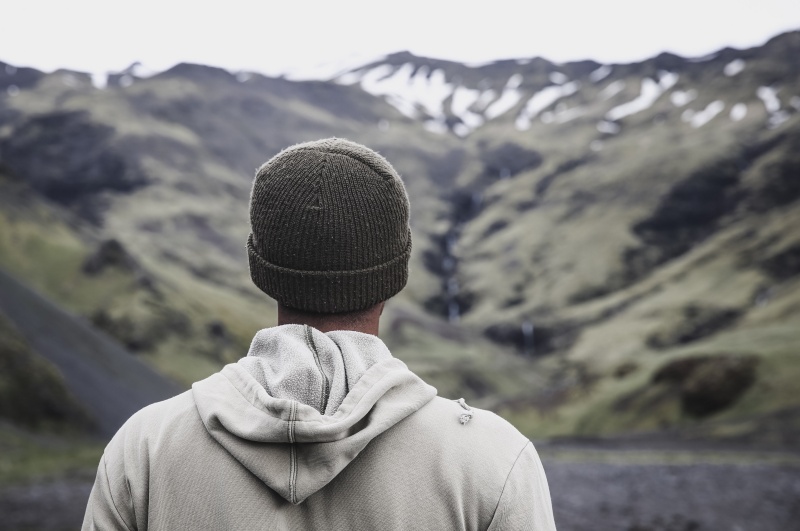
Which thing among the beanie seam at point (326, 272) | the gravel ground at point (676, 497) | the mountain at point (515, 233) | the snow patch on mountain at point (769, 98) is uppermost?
the beanie seam at point (326, 272)

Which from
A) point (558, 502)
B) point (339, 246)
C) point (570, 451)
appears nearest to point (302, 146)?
point (339, 246)

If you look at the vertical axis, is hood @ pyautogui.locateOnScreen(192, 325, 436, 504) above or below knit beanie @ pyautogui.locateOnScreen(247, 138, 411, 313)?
below

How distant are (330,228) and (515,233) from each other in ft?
452

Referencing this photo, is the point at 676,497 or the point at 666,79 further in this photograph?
the point at 666,79

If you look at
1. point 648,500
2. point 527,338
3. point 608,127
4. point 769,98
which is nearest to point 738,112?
point 769,98

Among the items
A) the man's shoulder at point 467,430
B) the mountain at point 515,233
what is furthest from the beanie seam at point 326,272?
the mountain at point 515,233

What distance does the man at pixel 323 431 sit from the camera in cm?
241

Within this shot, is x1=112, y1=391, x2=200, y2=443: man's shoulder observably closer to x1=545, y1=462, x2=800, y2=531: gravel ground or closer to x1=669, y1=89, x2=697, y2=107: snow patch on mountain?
x1=545, y1=462, x2=800, y2=531: gravel ground

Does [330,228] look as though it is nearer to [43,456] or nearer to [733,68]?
[43,456]

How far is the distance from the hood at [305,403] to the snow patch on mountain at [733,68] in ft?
623

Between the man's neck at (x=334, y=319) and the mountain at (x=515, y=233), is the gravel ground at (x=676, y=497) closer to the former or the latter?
the mountain at (x=515, y=233)

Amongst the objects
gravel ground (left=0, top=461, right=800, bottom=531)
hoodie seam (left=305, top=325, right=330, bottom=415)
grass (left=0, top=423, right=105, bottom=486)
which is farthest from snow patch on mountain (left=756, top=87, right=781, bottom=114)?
hoodie seam (left=305, top=325, right=330, bottom=415)

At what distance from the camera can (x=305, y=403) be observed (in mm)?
2484

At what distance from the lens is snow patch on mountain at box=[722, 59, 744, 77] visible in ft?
574
